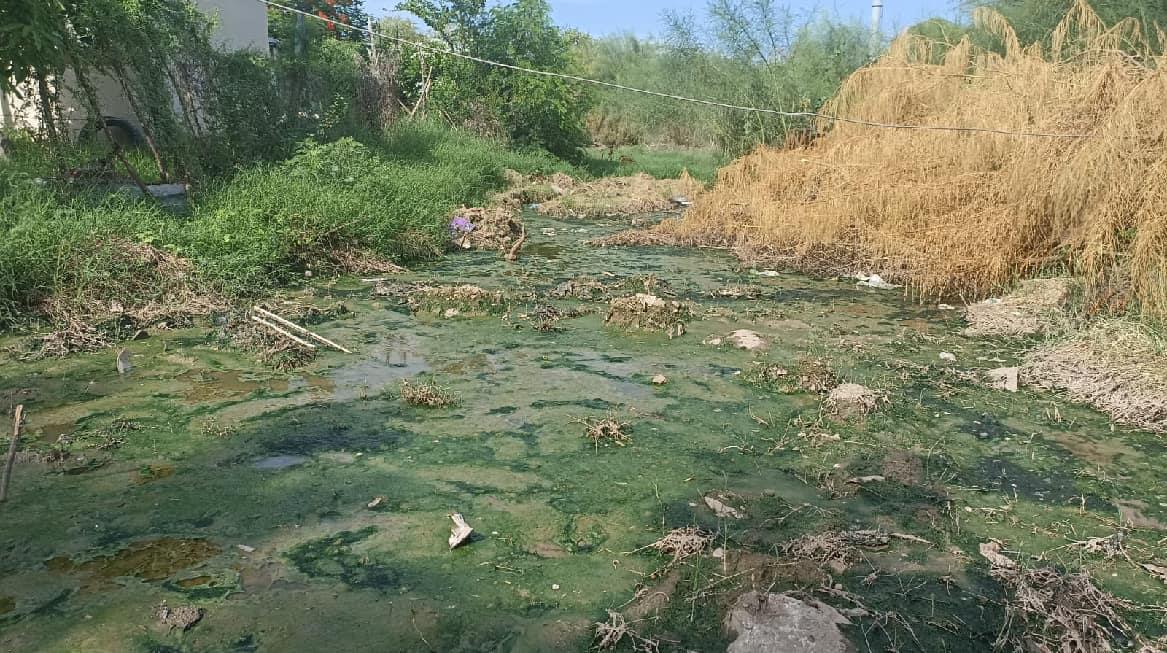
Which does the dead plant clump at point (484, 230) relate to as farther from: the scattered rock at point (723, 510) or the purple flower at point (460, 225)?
the scattered rock at point (723, 510)

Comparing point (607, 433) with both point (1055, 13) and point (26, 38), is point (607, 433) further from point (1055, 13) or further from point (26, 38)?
point (1055, 13)

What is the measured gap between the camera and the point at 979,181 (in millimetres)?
7230

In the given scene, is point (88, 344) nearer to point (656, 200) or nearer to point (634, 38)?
point (656, 200)

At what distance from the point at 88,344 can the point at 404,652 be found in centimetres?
378

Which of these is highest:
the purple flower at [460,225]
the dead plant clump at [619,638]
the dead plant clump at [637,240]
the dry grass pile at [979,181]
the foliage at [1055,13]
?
the foliage at [1055,13]

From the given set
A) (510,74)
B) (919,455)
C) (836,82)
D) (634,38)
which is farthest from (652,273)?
(634,38)

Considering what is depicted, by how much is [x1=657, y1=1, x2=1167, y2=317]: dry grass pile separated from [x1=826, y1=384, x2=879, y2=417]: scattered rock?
7.69ft

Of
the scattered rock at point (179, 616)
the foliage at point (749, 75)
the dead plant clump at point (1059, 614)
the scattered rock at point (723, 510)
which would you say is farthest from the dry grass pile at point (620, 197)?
the scattered rock at point (179, 616)

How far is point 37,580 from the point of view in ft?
9.02

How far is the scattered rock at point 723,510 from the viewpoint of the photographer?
329 centimetres

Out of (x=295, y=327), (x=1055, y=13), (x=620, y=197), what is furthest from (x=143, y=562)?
(x=1055, y=13)

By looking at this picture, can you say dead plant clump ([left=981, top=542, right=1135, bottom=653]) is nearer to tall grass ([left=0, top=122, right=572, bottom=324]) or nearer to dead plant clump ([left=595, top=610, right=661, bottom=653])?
dead plant clump ([left=595, top=610, right=661, bottom=653])

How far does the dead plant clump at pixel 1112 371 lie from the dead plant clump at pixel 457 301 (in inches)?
150

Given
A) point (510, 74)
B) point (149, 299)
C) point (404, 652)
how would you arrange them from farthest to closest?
point (510, 74), point (149, 299), point (404, 652)
